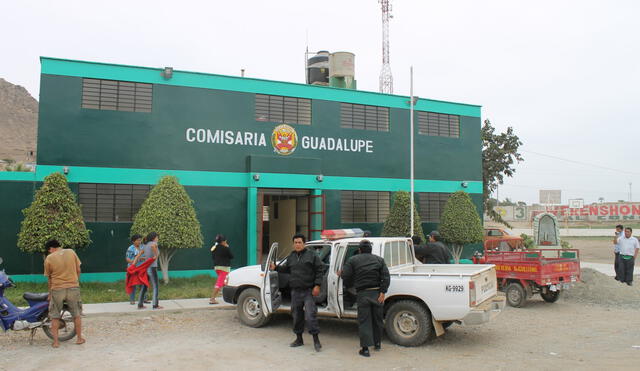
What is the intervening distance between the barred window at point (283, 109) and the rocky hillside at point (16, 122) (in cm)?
5631

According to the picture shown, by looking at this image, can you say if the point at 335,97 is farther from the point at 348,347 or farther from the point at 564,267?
the point at 348,347

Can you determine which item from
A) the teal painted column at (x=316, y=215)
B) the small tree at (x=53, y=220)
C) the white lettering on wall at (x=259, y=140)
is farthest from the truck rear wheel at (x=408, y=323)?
the white lettering on wall at (x=259, y=140)

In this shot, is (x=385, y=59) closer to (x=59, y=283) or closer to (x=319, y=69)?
(x=319, y=69)

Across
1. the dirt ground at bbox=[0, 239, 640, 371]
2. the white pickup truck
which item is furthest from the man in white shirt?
the white pickup truck

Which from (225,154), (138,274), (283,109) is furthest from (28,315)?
(283,109)

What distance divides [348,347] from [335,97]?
446 inches

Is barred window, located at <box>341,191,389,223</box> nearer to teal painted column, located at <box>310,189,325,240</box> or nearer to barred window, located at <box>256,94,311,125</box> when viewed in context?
teal painted column, located at <box>310,189,325,240</box>

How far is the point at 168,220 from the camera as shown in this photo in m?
13.4

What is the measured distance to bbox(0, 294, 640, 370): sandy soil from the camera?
22.2ft

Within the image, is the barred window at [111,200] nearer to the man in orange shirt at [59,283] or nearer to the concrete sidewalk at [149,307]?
the concrete sidewalk at [149,307]

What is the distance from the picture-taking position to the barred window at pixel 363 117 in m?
17.9

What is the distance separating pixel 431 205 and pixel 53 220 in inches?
496

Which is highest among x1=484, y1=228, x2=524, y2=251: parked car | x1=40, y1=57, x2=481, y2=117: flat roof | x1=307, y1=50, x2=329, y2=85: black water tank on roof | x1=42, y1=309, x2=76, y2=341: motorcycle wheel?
x1=307, y1=50, x2=329, y2=85: black water tank on roof

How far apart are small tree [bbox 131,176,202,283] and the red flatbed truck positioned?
7.65m
